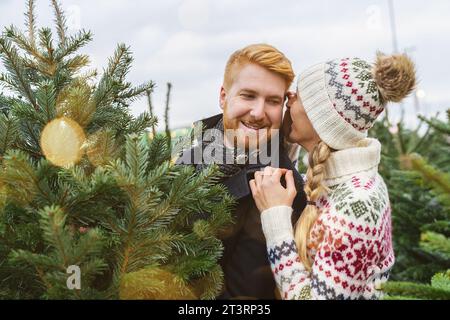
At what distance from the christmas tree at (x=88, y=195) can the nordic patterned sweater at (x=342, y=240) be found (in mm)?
374

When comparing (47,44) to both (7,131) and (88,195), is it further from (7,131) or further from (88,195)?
(88,195)

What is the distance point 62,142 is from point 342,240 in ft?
3.97

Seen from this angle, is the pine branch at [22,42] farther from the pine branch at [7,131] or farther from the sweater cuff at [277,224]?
the sweater cuff at [277,224]

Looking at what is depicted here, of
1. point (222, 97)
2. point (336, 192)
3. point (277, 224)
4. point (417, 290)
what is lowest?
point (417, 290)

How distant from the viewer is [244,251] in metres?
2.50

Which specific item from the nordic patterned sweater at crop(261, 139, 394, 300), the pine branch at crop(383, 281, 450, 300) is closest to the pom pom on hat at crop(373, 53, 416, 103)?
the nordic patterned sweater at crop(261, 139, 394, 300)

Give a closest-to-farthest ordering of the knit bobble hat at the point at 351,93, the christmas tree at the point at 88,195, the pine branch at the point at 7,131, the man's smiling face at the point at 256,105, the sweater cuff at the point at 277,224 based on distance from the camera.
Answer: the christmas tree at the point at 88,195 < the pine branch at the point at 7,131 < the sweater cuff at the point at 277,224 < the knit bobble hat at the point at 351,93 < the man's smiling face at the point at 256,105

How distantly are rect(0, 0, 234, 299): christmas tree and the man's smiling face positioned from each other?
0.64 meters

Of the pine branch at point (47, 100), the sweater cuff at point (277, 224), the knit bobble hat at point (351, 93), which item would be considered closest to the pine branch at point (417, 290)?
the sweater cuff at point (277, 224)

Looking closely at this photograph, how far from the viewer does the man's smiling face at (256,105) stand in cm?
271

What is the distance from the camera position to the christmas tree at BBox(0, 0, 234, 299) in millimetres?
1595

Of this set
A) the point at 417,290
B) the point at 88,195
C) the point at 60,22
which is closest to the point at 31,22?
the point at 60,22

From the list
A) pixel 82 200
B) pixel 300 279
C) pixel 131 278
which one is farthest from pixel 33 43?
pixel 300 279
